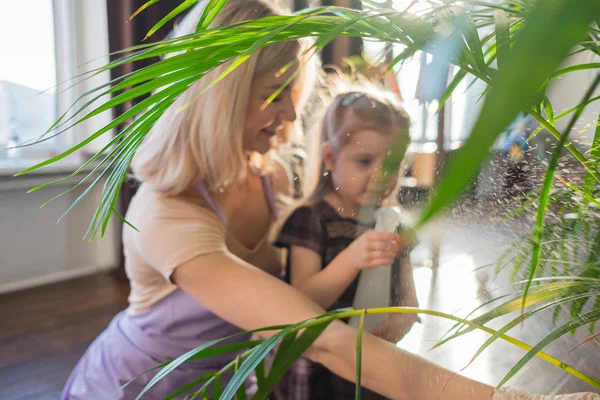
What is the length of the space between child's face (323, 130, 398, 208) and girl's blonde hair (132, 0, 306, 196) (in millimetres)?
286

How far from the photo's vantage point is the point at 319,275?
556mm

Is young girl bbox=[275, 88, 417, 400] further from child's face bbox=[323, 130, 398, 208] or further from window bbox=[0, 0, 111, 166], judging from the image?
window bbox=[0, 0, 111, 166]

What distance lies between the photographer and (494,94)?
92 millimetres

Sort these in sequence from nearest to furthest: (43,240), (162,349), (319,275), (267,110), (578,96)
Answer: (578,96), (319,275), (267,110), (162,349), (43,240)

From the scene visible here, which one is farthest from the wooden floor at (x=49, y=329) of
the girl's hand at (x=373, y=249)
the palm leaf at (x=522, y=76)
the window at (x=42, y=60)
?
the palm leaf at (x=522, y=76)

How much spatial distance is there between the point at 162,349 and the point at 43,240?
5.95 ft

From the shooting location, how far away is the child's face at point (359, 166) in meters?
0.40

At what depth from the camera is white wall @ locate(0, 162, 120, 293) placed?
7.52 ft

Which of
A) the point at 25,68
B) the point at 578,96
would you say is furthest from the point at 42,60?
the point at 578,96

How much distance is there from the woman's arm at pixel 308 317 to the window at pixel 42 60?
1911 millimetres

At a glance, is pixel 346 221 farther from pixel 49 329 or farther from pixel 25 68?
pixel 25 68

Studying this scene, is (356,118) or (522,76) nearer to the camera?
(522,76)

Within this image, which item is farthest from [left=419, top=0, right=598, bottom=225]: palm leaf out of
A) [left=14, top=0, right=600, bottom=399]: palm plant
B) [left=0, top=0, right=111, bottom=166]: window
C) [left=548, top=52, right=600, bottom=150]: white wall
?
[left=0, top=0, right=111, bottom=166]: window

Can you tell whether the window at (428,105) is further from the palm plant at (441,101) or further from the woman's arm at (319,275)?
the woman's arm at (319,275)
